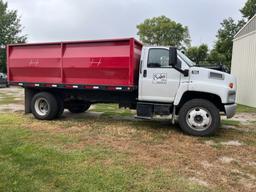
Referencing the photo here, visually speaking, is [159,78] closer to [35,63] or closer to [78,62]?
[78,62]

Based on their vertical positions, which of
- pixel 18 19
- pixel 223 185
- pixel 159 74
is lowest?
pixel 223 185

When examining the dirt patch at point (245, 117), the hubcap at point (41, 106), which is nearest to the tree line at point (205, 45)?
the dirt patch at point (245, 117)

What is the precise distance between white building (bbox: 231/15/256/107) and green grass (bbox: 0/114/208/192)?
35.9ft

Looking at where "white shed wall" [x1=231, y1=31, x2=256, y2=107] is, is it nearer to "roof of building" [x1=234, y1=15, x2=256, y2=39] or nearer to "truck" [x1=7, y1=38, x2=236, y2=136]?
"roof of building" [x1=234, y1=15, x2=256, y2=39]

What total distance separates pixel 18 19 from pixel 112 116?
3676cm

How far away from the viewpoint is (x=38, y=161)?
5121 mm

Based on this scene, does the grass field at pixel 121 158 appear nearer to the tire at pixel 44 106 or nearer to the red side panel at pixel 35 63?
the tire at pixel 44 106

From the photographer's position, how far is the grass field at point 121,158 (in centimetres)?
430

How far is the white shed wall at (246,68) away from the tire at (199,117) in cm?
809

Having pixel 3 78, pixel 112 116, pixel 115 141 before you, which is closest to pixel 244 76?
pixel 112 116

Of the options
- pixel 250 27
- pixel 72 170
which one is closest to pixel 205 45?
pixel 250 27

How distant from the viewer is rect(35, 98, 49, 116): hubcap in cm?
935

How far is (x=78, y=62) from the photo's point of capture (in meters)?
8.43

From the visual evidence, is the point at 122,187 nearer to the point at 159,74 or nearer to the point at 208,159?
the point at 208,159
